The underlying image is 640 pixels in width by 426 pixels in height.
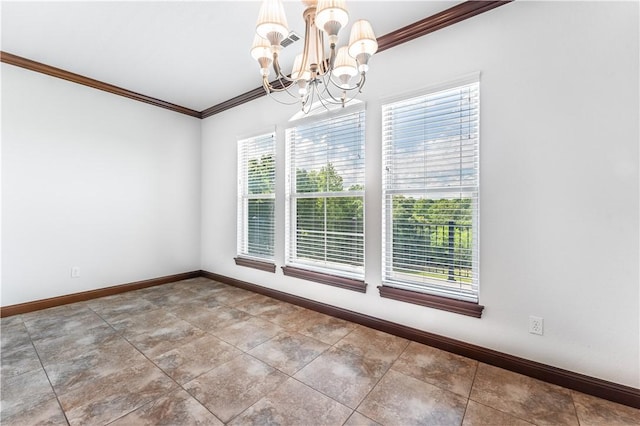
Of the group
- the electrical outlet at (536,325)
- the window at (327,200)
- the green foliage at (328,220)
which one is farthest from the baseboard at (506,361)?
the green foliage at (328,220)

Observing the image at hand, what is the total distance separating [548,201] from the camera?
6.49ft

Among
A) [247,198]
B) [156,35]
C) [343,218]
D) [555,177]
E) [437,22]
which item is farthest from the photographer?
[247,198]

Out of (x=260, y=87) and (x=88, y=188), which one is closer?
(x=88, y=188)

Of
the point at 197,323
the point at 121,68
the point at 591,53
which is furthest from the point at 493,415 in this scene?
the point at 121,68

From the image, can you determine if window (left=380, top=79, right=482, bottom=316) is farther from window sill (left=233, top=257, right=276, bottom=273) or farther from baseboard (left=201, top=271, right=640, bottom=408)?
window sill (left=233, top=257, right=276, bottom=273)

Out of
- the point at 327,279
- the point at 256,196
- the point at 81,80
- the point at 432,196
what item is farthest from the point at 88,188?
the point at 432,196

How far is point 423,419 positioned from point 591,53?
2531mm

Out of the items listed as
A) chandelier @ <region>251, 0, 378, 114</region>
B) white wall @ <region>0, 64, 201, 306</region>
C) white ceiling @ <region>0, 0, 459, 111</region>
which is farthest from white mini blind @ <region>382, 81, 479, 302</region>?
white wall @ <region>0, 64, 201, 306</region>

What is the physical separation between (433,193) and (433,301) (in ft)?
3.06

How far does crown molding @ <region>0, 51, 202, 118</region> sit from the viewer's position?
3.07 metres

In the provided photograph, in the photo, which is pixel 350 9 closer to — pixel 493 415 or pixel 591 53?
pixel 591 53

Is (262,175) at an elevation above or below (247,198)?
above

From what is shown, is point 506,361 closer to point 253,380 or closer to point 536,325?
point 536,325

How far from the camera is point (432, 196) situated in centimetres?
247
